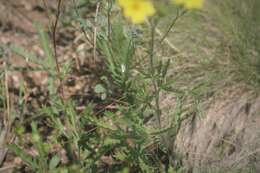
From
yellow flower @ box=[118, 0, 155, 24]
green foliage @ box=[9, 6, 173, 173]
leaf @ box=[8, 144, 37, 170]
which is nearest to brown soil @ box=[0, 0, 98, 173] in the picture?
green foliage @ box=[9, 6, 173, 173]

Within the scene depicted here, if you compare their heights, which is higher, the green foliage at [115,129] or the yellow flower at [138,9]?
the yellow flower at [138,9]

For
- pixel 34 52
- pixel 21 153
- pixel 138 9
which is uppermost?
pixel 138 9

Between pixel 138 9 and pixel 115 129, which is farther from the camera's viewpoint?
pixel 115 129

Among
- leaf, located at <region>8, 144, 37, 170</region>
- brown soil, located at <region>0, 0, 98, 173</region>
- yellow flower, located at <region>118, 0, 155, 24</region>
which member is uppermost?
yellow flower, located at <region>118, 0, 155, 24</region>

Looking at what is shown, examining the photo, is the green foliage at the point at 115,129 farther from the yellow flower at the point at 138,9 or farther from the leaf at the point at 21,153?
the yellow flower at the point at 138,9

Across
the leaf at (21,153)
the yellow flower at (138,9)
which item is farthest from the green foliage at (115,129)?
the yellow flower at (138,9)

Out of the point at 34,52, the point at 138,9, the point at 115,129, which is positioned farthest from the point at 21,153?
the point at 34,52

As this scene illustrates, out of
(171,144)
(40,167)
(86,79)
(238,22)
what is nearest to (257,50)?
(238,22)

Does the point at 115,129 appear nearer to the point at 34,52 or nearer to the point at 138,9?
the point at 138,9

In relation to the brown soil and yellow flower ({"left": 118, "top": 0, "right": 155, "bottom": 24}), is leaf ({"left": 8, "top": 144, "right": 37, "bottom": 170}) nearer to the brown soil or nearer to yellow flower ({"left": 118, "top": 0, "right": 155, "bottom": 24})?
the brown soil
